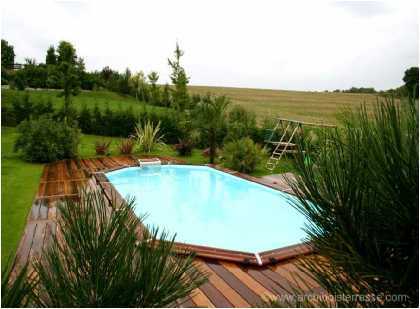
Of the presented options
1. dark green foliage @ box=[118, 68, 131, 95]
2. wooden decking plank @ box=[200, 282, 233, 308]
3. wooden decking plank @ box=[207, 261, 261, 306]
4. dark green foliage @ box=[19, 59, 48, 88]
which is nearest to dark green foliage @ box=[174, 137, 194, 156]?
wooden decking plank @ box=[207, 261, 261, 306]

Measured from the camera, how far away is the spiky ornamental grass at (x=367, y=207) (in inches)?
23.9

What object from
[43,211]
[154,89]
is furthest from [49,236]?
[154,89]

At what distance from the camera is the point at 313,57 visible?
2473mm

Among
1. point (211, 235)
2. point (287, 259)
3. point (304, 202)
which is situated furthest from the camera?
point (211, 235)

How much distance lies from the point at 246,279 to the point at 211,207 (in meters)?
3.93

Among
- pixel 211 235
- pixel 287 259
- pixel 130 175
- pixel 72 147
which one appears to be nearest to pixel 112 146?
pixel 72 147

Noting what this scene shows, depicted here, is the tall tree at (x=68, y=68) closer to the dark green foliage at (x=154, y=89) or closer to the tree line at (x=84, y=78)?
the tree line at (x=84, y=78)

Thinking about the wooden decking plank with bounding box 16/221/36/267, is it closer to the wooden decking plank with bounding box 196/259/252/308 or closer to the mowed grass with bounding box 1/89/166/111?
the wooden decking plank with bounding box 196/259/252/308

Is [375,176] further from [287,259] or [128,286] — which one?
[287,259]

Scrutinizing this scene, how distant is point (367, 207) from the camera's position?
68 cm

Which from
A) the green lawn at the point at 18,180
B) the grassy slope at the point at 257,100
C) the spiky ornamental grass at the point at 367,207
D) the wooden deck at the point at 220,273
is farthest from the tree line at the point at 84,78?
the spiky ornamental grass at the point at 367,207

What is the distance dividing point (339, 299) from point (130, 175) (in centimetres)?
816

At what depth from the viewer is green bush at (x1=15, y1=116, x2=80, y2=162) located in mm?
8664

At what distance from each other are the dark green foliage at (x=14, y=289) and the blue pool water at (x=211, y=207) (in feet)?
14.4
